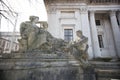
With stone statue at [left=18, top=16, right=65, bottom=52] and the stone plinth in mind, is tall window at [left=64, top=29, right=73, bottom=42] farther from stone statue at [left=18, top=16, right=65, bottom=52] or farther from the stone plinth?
the stone plinth

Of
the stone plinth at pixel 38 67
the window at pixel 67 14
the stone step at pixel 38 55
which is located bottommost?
the stone plinth at pixel 38 67

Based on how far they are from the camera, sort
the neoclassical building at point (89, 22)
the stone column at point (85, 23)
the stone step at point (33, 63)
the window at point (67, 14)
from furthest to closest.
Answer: the window at point (67, 14)
the neoclassical building at point (89, 22)
the stone column at point (85, 23)
the stone step at point (33, 63)

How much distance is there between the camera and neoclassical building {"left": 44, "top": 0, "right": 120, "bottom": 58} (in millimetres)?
16922

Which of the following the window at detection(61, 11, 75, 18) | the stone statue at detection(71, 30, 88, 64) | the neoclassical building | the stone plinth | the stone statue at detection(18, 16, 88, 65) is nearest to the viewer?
the stone plinth

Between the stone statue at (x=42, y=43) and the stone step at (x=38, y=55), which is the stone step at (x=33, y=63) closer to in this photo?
the stone step at (x=38, y=55)

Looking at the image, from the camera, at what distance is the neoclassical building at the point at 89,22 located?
16922 mm

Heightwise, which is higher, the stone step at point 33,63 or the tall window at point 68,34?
the tall window at point 68,34

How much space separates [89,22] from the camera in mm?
18562

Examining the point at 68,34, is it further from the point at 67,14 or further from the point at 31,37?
the point at 31,37

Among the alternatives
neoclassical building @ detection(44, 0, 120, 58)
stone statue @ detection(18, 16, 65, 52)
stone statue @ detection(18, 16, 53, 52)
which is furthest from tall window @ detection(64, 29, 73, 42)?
stone statue @ detection(18, 16, 53, 52)

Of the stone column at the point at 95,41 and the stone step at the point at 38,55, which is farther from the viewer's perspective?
the stone column at the point at 95,41

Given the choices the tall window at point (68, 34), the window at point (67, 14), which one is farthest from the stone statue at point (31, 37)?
the window at point (67, 14)

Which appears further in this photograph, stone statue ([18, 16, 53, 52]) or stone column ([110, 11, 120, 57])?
stone column ([110, 11, 120, 57])

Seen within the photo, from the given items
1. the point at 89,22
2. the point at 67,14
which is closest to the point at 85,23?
the point at 89,22
